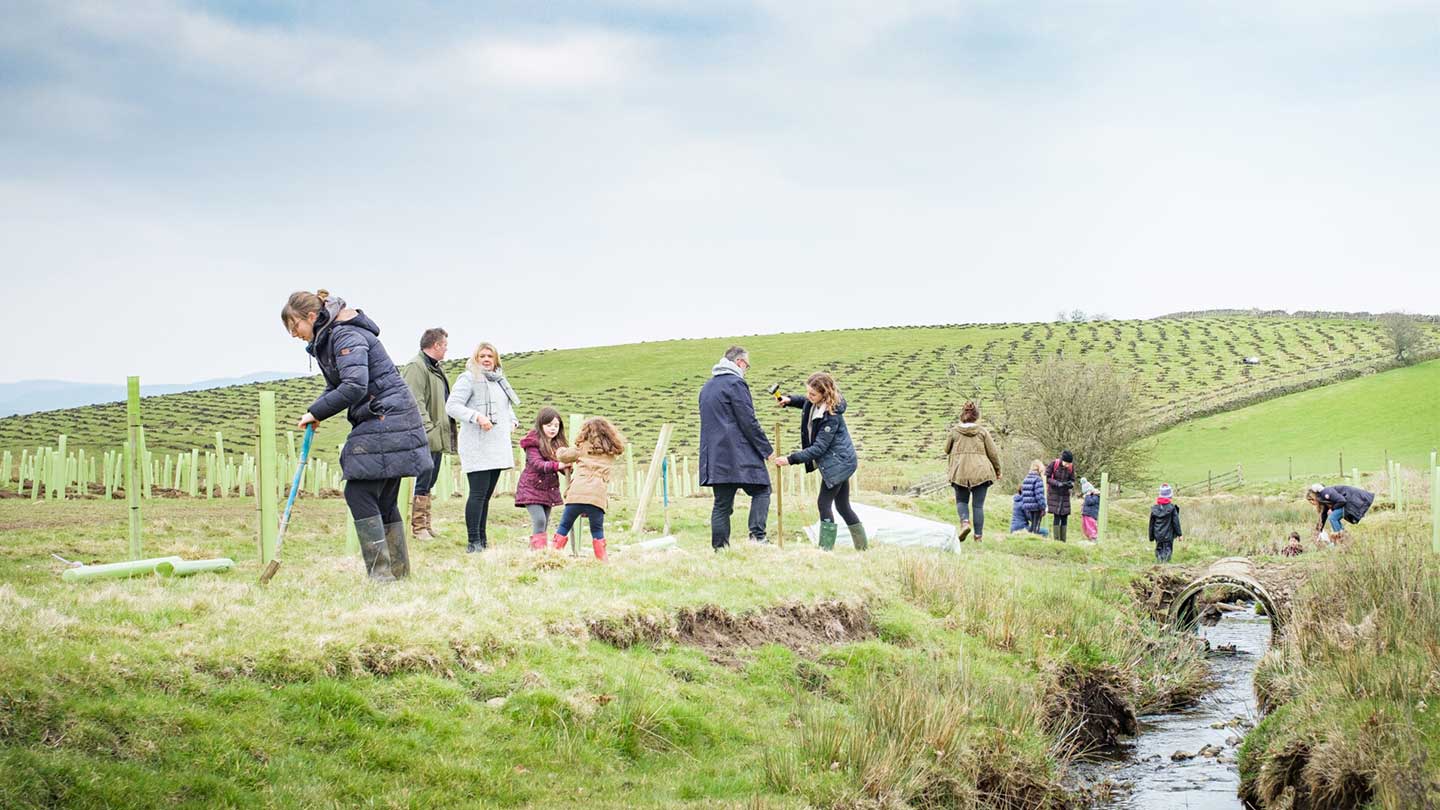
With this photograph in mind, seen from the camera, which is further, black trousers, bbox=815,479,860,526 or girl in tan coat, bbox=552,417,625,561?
black trousers, bbox=815,479,860,526

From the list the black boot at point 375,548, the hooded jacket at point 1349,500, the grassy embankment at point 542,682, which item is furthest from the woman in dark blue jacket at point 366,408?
the hooded jacket at point 1349,500

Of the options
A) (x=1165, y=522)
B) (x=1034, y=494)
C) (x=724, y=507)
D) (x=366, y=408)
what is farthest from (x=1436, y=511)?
(x=366, y=408)

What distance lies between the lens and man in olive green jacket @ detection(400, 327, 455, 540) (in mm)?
13297

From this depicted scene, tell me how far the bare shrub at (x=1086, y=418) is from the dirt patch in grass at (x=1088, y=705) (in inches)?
1273

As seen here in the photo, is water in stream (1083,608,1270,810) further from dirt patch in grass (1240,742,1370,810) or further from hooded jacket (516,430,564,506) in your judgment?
hooded jacket (516,430,564,506)

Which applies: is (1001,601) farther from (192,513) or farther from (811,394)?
(192,513)

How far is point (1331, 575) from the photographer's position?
12.9 metres

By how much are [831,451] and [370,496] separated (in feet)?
19.1

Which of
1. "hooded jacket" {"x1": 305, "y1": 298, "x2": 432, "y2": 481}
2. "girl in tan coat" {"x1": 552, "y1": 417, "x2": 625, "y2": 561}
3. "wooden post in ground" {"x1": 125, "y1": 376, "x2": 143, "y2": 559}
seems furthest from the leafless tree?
"wooden post in ground" {"x1": 125, "y1": 376, "x2": 143, "y2": 559}

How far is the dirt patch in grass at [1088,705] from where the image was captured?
34.3ft

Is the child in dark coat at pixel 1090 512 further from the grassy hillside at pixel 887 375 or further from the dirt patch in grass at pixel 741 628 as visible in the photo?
the grassy hillside at pixel 887 375

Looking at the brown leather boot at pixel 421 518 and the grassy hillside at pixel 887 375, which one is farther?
the grassy hillside at pixel 887 375

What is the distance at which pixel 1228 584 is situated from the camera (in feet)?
48.3

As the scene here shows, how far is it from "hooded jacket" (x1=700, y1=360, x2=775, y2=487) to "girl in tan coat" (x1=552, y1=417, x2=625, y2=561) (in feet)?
4.49
